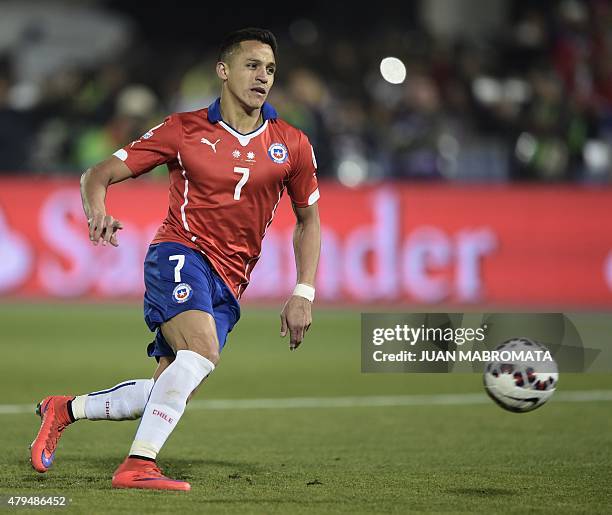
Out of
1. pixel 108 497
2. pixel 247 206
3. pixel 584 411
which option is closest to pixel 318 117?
pixel 584 411

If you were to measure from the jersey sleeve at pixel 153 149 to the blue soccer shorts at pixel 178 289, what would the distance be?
1.38ft

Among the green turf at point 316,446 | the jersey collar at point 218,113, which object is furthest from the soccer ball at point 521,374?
the jersey collar at point 218,113

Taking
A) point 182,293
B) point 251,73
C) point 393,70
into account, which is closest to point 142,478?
point 182,293

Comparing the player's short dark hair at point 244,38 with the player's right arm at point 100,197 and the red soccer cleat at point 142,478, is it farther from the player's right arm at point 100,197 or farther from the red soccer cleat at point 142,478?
the red soccer cleat at point 142,478

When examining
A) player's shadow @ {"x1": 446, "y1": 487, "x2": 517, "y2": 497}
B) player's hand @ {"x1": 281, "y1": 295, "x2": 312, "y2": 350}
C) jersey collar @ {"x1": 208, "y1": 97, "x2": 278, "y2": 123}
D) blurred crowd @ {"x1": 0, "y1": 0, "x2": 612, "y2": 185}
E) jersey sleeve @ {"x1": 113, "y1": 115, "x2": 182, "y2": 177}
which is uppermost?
blurred crowd @ {"x1": 0, "y1": 0, "x2": 612, "y2": 185}

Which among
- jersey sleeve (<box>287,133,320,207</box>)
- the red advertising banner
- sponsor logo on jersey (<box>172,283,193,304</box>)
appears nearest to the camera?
sponsor logo on jersey (<box>172,283,193,304</box>)

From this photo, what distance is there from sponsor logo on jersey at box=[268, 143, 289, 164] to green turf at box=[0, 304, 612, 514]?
1.66 meters

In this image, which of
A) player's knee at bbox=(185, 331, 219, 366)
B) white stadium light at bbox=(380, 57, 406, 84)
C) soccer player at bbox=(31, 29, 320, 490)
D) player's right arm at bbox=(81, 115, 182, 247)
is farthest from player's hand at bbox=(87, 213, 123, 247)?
white stadium light at bbox=(380, 57, 406, 84)

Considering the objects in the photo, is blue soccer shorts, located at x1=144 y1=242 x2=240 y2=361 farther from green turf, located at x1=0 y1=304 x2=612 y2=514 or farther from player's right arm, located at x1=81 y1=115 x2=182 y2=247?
green turf, located at x1=0 y1=304 x2=612 y2=514

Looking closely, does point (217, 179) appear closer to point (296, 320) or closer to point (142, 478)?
point (296, 320)

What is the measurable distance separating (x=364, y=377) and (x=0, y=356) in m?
3.52

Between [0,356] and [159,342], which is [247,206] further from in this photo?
[0,356]

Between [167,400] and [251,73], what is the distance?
5.82 ft

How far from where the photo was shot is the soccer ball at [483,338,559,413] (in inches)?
254
